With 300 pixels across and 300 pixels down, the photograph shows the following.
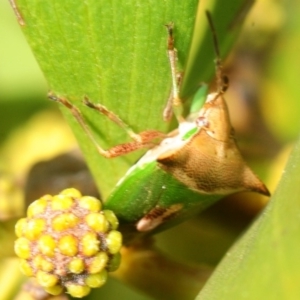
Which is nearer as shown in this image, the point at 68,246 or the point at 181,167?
the point at 68,246

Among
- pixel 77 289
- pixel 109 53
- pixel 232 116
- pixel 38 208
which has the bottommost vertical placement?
pixel 232 116

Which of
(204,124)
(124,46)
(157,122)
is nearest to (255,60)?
(204,124)

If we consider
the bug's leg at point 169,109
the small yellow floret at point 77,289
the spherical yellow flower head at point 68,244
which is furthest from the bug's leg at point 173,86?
the small yellow floret at point 77,289

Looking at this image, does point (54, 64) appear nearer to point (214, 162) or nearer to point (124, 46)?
point (124, 46)

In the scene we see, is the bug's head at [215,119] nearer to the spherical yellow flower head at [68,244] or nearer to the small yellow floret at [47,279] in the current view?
the spherical yellow flower head at [68,244]

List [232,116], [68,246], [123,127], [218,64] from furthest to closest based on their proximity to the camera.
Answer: [232,116] < [218,64] < [123,127] < [68,246]

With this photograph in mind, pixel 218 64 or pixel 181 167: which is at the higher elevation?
pixel 218 64

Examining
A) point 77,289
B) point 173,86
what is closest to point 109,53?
point 173,86

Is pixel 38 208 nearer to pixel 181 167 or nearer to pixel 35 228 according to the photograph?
pixel 35 228
